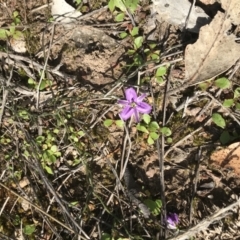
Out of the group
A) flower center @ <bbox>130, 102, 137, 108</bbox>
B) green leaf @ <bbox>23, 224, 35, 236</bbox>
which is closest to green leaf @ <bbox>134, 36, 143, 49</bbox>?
flower center @ <bbox>130, 102, 137, 108</bbox>

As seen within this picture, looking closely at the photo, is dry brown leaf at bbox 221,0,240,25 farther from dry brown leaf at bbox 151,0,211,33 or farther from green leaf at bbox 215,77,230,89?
green leaf at bbox 215,77,230,89

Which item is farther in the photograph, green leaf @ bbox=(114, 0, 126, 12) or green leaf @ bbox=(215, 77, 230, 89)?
green leaf @ bbox=(114, 0, 126, 12)

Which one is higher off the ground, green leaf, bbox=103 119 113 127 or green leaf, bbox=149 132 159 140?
green leaf, bbox=149 132 159 140

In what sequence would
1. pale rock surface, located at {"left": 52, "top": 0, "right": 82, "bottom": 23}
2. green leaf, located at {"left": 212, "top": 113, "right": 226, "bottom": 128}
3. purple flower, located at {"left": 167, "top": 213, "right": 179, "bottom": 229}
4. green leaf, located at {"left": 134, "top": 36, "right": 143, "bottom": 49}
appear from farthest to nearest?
pale rock surface, located at {"left": 52, "top": 0, "right": 82, "bottom": 23}, green leaf, located at {"left": 134, "top": 36, "right": 143, "bottom": 49}, green leaf, located at {"left": 212, "top": 113, "right": 226, "bottom": 128}, purple flower, located at {"left": 167, "top": 213, "right": 179, "bottom": 229}

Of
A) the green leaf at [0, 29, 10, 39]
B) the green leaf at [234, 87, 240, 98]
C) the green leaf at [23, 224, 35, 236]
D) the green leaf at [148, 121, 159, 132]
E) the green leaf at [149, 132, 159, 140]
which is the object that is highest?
the green leaf at [234, 87, 240, 98]

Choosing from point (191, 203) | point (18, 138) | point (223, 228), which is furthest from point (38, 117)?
point (223, 228)

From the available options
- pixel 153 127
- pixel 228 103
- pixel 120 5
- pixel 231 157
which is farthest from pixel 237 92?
pixel 120 5
